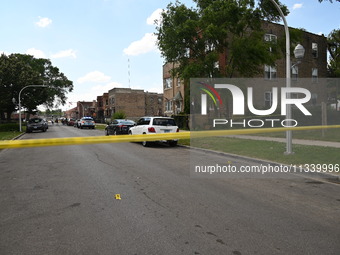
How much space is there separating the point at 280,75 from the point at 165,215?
29.3 metres

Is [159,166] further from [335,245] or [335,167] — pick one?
[335,245]

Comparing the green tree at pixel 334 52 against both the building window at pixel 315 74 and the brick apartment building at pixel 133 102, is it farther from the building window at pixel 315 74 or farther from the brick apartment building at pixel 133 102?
the brick apartment building at pixel 133 102

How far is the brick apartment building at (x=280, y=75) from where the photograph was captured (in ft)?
93.0

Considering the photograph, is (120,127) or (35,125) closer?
(120,127)

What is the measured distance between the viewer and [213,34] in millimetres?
18578

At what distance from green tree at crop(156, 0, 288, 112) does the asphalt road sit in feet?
47.7

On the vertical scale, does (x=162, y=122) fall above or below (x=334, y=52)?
below

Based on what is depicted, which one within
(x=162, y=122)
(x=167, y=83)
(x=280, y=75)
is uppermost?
(x=167, y=83)

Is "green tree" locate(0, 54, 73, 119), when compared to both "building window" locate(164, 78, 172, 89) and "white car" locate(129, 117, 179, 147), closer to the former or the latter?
"building window" locate(164, 78, 172, 89)

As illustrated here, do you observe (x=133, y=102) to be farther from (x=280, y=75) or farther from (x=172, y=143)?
(x=172, y=143)

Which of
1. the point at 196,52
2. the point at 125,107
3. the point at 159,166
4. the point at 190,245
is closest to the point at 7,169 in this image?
the point at 159,166

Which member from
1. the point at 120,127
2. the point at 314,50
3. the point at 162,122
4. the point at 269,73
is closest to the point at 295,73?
the point at 269,73

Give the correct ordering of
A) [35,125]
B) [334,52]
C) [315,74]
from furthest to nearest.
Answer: [334,52] → [315,74] → [35,125]

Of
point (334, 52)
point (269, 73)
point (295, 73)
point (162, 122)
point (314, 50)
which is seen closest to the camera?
point (162, 122)
